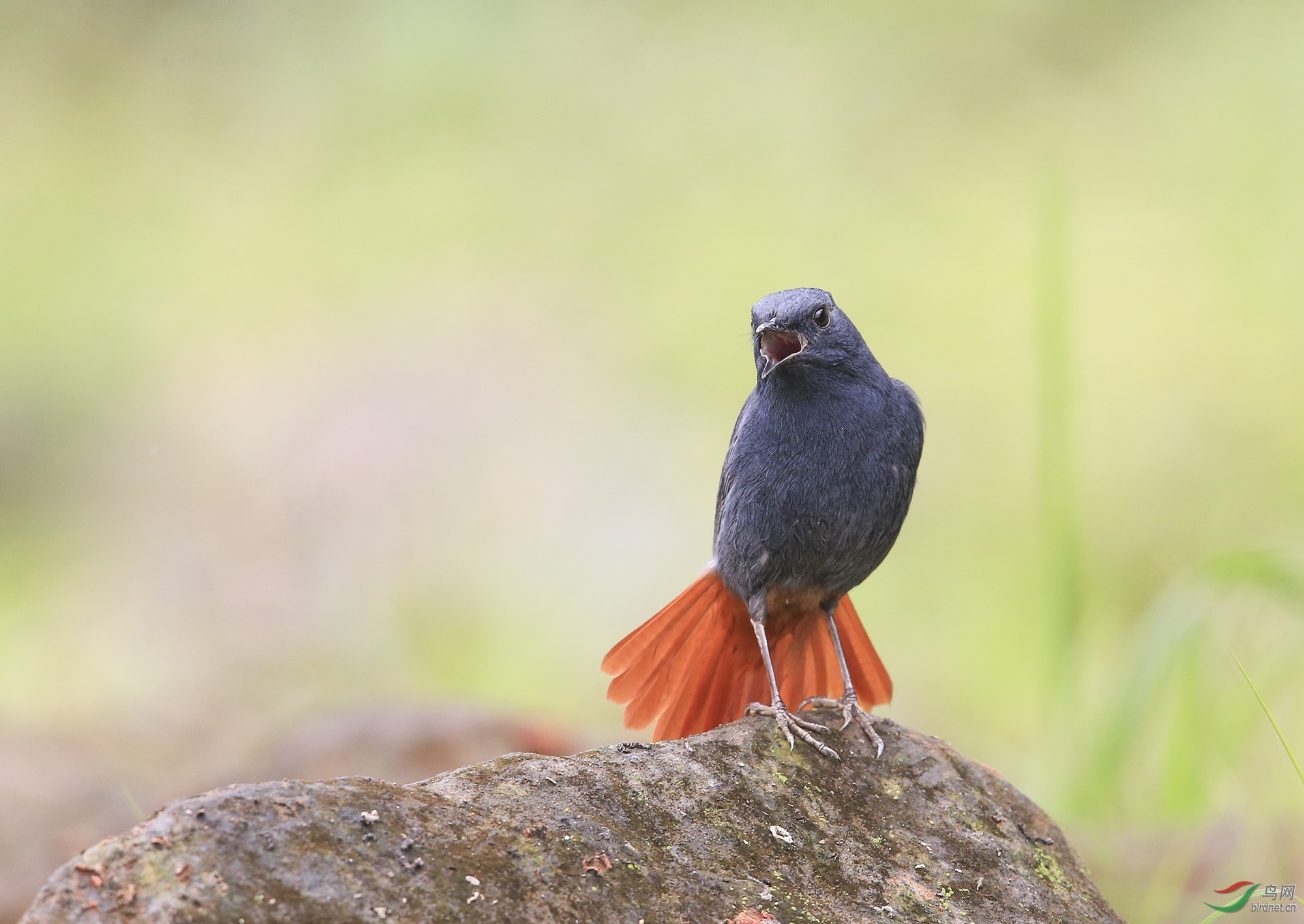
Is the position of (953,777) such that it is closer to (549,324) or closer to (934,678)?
(934,678)

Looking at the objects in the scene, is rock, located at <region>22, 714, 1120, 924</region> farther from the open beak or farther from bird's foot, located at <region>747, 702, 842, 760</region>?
the open beak

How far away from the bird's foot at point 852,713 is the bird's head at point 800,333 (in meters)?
0.97

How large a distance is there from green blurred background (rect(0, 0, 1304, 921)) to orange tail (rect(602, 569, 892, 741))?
1.55 meters

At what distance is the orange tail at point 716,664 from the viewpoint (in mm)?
3838

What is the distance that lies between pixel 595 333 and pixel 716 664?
20.3ft

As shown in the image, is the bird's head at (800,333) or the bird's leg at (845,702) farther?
the bird's head at (800,333)

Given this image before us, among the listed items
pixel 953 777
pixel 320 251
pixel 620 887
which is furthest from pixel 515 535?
pixel 620 887

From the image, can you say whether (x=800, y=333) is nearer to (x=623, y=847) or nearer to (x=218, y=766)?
(x=623, y=847)

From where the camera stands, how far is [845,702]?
3.49 meters

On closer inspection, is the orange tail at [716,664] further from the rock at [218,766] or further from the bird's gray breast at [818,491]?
the rock at [218,766]

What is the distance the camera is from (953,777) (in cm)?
319
